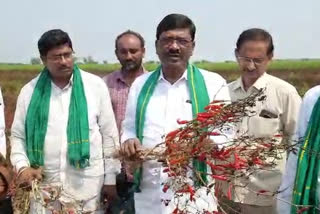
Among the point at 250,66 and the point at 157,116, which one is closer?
the point at 157,116

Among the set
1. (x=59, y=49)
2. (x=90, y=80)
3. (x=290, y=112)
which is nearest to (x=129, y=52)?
(x=90, y=80)

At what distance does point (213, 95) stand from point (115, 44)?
1850mm

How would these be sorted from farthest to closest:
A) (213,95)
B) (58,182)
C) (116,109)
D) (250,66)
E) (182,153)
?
(116,109), (250,66), (58,182), (213,95), (182,153)

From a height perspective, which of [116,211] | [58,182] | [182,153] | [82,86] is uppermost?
[82,86]

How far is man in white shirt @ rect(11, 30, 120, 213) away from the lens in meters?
4.79

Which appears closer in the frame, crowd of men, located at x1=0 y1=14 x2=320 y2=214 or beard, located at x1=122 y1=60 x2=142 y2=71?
crowd of men, located at x1=0 y1=14 x2=320 y2=214

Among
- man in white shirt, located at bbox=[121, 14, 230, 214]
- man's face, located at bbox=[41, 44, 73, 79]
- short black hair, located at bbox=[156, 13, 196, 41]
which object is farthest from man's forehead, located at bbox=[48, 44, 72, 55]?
short black hair, located at bbox=[156, 13, 196, 41]

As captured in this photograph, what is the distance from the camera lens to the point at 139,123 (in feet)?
14.8

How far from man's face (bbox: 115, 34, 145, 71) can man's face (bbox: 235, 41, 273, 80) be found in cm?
101

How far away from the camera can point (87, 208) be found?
193 inches

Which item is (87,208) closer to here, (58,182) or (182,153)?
(58,182)

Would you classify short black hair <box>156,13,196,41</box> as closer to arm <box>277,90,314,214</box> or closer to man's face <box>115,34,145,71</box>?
arm <box>277,90,314,214</box>

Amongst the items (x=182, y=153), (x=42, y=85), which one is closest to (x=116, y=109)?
(x=42, y=85)

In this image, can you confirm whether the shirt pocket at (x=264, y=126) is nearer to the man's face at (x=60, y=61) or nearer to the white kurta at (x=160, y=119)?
the white kurta at (x=160, y=119)
